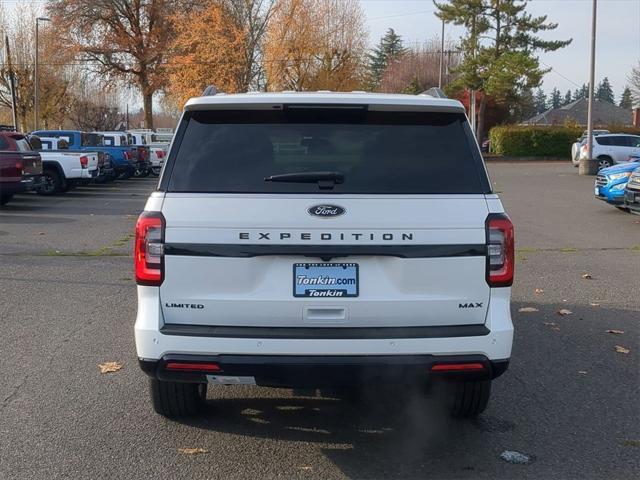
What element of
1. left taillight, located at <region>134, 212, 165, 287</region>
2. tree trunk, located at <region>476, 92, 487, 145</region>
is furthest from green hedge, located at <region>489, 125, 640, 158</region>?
left taillight, located at <region>134, 212, 165, 287</region>

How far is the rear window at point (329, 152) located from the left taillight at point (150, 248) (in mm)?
207

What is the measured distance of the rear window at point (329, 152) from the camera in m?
4.01

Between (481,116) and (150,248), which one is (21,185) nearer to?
(150,248)

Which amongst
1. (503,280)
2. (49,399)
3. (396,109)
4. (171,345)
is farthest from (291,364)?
(49,399)

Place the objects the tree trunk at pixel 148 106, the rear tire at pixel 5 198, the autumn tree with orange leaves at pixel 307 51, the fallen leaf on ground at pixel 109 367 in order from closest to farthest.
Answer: the fallen leaf on ground at pixel 109 367
the rear tire at pixel 5 198
the autumn tree with orange leaves at pixel 307 51
the tree trunk at pixel 148 106

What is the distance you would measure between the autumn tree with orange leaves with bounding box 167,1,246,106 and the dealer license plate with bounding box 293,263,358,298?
36.6 m

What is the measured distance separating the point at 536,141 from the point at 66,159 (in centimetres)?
3718

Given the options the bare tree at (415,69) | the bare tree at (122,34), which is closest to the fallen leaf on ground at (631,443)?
the bare tree at (122,34)

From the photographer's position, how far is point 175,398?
15.2 ft

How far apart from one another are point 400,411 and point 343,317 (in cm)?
138

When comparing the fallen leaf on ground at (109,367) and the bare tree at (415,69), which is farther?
the bare tree at (415,69)

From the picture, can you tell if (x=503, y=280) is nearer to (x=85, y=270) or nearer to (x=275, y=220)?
(x=275, y=220)

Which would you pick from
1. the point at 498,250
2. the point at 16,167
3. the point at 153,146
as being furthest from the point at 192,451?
the point at 153,146

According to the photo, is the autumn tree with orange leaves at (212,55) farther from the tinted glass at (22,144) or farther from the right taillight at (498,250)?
the right taillight at (498,250)
